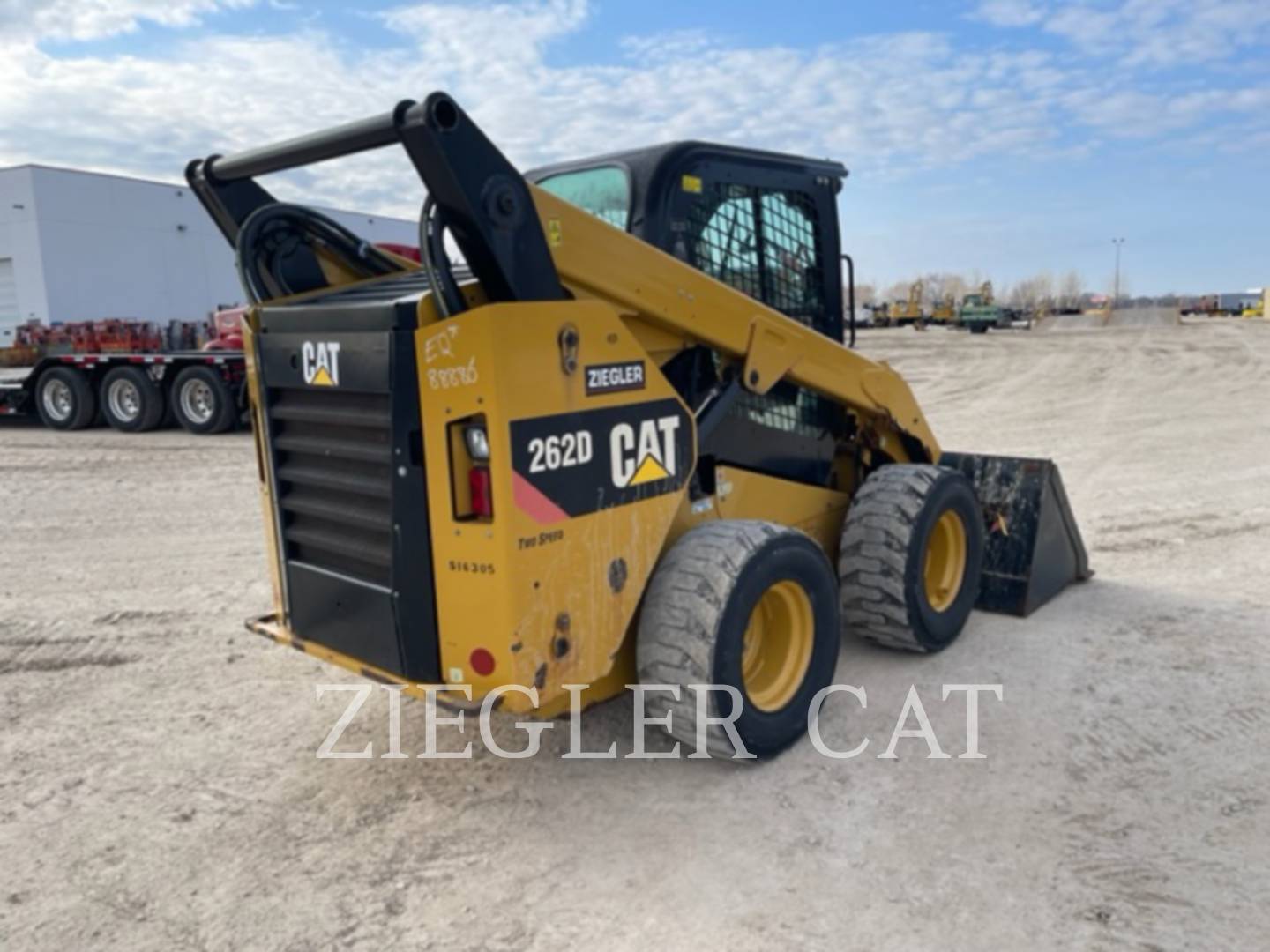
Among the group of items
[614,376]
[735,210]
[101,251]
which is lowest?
[614,376]

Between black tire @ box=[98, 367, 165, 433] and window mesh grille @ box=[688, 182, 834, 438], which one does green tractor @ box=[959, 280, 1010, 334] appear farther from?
window mesh grille @ box=[688, 182, 834, 438]

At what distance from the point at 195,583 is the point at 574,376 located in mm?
4239

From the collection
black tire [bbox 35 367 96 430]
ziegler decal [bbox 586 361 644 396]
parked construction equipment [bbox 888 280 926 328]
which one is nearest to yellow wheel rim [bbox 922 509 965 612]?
ziegler decal [bbox 586 361 644 396]

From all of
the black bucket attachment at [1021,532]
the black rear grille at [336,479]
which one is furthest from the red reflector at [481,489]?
the black bucket attachment at [1021,532]

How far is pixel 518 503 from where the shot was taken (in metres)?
2.97

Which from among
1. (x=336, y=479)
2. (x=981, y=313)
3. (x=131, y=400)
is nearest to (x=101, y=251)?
(x=131, y=400)

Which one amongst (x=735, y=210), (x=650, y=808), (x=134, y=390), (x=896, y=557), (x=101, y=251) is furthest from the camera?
(x=101, y=251)

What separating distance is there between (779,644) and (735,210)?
6.29 ft

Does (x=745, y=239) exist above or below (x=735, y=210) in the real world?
below

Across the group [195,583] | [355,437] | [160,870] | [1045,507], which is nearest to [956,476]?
[1045,507]

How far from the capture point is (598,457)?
323 cm

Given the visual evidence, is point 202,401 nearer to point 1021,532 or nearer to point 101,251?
point 1021,532

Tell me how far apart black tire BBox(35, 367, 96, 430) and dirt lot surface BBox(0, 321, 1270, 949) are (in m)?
9.57

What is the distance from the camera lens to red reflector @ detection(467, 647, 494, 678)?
3.07 meters
